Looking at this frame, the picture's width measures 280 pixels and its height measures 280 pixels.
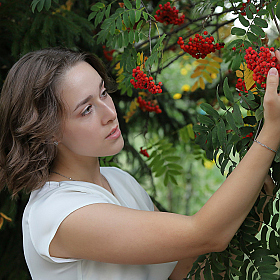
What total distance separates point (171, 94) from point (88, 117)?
1.57 m

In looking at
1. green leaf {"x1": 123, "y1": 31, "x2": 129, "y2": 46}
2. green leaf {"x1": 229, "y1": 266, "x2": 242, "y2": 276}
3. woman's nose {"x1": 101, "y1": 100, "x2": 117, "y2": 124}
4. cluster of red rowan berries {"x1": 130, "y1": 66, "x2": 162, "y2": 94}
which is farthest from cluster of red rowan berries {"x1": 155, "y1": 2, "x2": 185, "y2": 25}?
green leaf {"x1": 229, "y1": 266, "x2": 242, "y2": 276}

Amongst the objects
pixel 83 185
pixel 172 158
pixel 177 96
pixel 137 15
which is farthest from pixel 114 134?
pixel 177 96

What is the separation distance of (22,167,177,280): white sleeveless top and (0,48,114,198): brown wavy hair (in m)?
0.08

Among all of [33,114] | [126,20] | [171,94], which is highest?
[126,20]

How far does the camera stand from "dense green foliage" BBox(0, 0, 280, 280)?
927 mm

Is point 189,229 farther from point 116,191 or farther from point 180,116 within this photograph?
point 180,116

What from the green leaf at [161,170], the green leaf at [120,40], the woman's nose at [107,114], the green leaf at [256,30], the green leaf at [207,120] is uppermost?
the green leaf at [256,30]

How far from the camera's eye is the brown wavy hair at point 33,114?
3.53 feet

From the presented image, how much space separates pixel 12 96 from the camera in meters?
1.14

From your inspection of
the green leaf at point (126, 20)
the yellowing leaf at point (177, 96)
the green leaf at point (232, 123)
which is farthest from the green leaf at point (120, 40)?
the yellowing leaf at point (177, 96)

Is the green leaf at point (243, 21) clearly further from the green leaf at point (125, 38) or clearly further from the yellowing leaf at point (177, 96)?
the yellowing leaf at point (177, 96)

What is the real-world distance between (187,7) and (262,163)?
1467 mm

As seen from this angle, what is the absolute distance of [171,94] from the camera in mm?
2539

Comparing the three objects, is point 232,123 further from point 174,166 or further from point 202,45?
point 174,166
